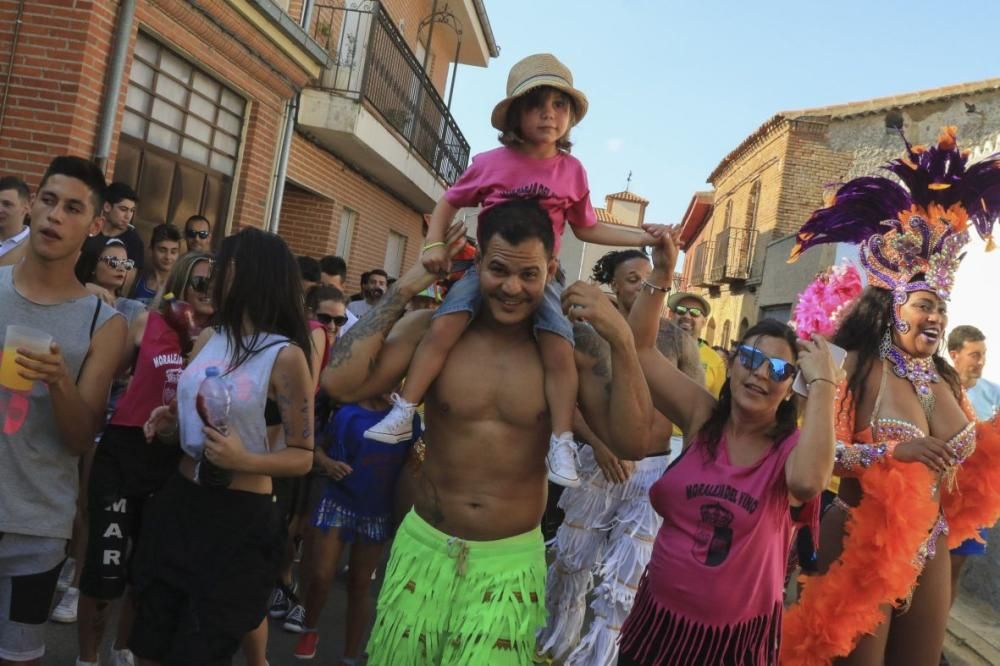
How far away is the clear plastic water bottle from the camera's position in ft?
9.69

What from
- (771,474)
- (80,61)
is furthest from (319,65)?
(771,474)

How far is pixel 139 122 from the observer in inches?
323

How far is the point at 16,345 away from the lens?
2.76 meters

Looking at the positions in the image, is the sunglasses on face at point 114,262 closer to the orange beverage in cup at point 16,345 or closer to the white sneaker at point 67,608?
the white sneaker at point 67,608

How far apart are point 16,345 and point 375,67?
995 centimetres

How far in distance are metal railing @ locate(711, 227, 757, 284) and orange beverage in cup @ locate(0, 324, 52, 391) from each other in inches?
958

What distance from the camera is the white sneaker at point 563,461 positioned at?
2816 millimetres

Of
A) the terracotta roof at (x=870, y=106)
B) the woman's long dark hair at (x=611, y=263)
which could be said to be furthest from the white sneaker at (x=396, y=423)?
the terracotta roof at (x=870, y=106)

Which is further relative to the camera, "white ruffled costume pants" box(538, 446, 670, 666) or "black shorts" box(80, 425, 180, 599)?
"white ruffled costume pants" box(538, 446, 670, 666)

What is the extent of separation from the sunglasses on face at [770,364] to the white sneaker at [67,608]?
3483 millimetres

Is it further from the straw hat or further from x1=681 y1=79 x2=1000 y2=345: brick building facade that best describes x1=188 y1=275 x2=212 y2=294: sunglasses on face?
x1=681 y1=79 x2=1000 y2=345: brick building facade

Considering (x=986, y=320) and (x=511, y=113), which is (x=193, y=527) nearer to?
(x=511, y=113)

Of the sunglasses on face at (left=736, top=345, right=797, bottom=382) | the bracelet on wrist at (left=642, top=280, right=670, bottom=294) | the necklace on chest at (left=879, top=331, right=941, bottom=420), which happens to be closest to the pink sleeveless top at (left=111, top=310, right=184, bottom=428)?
the bracelet on wrist at (left=642, top=280, right=670, bottom=294)

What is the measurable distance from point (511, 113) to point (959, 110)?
18.3 meters
